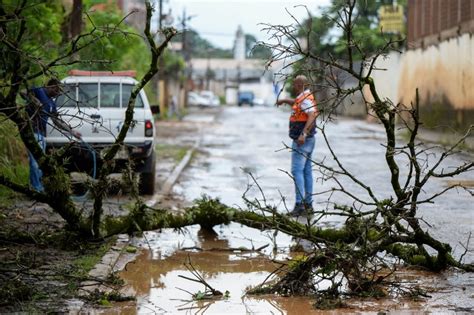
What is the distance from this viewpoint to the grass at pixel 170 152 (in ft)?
73.1

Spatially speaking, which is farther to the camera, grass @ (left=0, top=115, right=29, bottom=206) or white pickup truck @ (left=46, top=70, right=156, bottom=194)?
white pickup truck @ (left=46, top=70, right=156, bottom=194)

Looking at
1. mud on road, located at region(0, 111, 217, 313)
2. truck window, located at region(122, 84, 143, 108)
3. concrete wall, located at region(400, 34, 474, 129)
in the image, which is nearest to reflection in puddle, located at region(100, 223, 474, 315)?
mud on road, located at region(0, 111, 217, 313)

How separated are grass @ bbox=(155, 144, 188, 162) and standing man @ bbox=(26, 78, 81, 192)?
9.14 metres

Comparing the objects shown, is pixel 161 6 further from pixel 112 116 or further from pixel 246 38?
pixel 246 38

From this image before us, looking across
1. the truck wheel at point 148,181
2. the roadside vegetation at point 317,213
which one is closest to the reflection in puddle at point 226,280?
the roadside vegetation at point 317,213

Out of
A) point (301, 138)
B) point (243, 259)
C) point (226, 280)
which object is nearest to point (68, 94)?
point (301, 138)

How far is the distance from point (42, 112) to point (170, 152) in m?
15.7

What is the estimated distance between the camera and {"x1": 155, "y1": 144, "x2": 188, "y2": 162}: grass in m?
22.3

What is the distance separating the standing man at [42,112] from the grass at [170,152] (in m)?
9.14

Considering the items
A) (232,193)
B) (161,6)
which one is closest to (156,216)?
(232,193)

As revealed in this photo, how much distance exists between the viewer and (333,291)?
731 cm

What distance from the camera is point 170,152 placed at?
23938 mm

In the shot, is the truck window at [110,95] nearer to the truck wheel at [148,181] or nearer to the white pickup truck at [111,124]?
the white pickup truck at [111,124]

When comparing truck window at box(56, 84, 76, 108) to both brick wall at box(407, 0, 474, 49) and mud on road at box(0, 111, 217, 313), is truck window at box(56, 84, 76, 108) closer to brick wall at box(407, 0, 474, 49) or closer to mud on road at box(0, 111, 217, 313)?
mud on road at box(0, 111, 217, 313)
